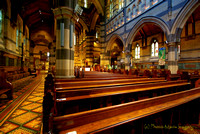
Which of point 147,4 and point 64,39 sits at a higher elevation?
point 147,4

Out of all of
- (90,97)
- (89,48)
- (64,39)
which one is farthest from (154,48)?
(90,97)

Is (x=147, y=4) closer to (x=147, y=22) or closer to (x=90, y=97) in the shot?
(x=147, y=22)

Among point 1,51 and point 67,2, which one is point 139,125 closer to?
point 67,2

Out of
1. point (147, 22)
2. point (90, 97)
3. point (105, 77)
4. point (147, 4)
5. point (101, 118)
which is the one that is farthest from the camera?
point (147, 22)

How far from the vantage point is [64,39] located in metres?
5.30

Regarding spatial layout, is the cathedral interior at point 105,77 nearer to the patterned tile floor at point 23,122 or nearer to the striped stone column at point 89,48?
the patterned tile floor at point 23,122

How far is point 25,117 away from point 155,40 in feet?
57.5

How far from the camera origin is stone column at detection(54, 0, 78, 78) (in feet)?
17.0

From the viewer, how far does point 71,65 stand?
5.48 meters

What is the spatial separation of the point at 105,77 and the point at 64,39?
10.1 ft

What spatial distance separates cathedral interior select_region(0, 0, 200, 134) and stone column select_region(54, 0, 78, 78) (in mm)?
50

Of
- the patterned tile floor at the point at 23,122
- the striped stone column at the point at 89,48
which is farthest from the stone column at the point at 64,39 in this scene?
the striped stone column at the point at 89,48

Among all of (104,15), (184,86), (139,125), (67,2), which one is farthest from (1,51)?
(104,15)

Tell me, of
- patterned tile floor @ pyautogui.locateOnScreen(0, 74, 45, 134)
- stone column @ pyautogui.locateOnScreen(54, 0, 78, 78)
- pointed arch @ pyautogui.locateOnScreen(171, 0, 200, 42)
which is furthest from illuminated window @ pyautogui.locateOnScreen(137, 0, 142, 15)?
patterned tile floor @ pyautogui.locateOnScreen(0, 74, 45, 134)
